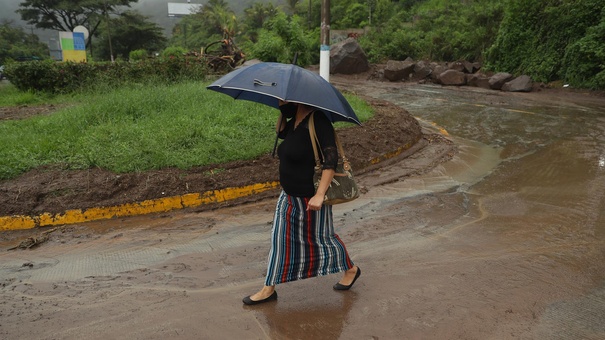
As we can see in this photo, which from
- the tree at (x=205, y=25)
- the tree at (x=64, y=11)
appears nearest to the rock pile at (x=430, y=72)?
the tree at (x=64, y=11)

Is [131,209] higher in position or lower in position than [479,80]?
lower

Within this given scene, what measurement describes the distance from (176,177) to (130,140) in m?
1.44

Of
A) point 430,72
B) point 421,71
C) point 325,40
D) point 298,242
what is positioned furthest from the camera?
point 421,71

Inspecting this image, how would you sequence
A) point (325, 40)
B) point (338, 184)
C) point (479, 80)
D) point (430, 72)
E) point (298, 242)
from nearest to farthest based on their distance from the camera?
point (338, 184) → point (298, 242) → point (325, 40) → point (479, 80) → point (430, 72)

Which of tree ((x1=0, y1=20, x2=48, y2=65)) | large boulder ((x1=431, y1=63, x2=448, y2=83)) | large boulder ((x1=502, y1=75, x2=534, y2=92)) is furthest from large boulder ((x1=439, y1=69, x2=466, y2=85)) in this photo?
tree ((x1=0, y1=20, x2=48, y2=65))

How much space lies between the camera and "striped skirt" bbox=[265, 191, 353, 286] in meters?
3.16

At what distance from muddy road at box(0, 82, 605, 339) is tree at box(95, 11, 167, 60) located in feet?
152

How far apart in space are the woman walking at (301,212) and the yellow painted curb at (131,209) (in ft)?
8.23

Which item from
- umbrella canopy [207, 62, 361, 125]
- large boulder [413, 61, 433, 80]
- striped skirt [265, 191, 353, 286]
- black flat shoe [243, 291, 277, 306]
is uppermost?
umbrella canopy [207, 62, 361, 125]

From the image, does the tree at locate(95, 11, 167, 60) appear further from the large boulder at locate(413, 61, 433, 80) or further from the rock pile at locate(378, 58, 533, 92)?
the large boulder at locate(413, 61, 433, 80)

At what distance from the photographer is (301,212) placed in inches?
124

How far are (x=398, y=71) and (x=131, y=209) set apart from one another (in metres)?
21.5

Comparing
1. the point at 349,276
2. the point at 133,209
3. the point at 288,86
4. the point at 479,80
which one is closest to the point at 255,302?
the point at 349,276

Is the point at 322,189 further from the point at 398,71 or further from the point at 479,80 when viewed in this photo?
the point at 398,71
